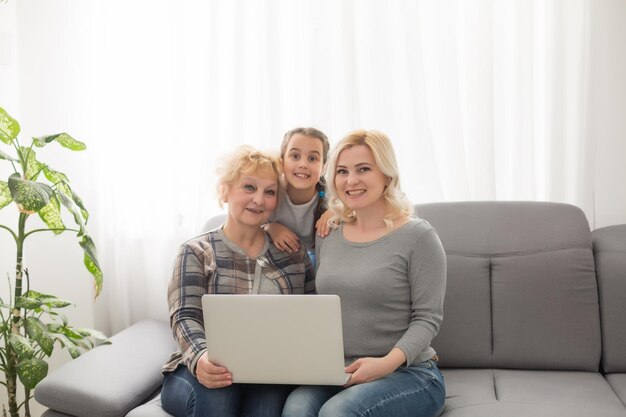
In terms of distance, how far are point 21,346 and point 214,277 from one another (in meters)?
0.74

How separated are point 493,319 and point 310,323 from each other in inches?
33.8

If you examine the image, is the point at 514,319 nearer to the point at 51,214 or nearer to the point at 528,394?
the point at 528,394

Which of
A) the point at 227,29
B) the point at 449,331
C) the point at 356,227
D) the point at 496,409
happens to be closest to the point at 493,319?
the point at 449,331

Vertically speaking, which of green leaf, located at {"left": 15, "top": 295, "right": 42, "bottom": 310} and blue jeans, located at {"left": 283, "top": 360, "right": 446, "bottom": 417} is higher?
green leaf, located at {"left": 15, "top": 295, "right": 42, "bottom": 310}

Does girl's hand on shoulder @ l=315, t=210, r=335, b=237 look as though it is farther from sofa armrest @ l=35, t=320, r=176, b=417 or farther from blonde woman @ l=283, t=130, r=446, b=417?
sofa armrest @ l=35, t=320, r=176, b=417

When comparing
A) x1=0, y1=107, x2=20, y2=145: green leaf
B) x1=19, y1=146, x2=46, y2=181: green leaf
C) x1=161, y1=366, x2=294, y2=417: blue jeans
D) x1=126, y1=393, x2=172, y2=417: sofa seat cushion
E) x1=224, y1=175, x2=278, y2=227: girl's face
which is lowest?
x1=126, y1=393, x2=172, y2=417: sofa seat cushion

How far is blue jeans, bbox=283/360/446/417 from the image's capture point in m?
1.80

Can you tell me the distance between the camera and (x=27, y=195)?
2203 millimetres

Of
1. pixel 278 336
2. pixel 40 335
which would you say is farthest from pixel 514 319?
pixel 40 335

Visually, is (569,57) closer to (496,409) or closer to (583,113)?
(583,113)

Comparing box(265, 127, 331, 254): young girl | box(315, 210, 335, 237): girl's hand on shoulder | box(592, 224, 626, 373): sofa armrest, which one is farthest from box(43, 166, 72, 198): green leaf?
box(592, 224, 626, 373): sofa armrest

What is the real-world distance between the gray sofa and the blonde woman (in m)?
0.28

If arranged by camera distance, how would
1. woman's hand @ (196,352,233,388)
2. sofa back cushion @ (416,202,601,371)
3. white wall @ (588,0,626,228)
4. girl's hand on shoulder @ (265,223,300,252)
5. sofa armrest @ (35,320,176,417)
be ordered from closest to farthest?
1. woman's hand @ (196,352,233,388)
2. sofa armrest @ (35,320,176,417)
3. girl's hand on shoulder @ (265,223,300,252)
4. sofa back cushion @ (416,202,601,371)
5. white wall @ (588,0,626,228)

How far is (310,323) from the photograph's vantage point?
1.75m
